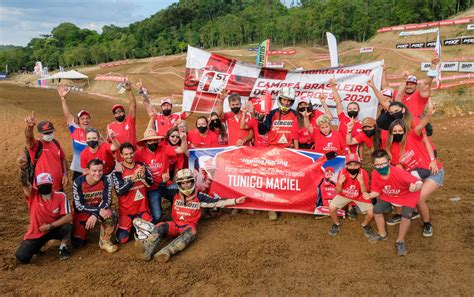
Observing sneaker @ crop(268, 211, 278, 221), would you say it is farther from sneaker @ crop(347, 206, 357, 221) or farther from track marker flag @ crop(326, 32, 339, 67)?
track marker flag @ crop(326, 32, 339, 67)

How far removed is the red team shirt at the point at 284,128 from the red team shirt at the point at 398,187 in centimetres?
236

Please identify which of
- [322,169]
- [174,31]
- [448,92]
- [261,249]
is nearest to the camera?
[261,249]

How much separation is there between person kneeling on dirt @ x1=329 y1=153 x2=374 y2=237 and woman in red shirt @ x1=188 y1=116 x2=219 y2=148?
3097mm

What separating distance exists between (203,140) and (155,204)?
1.83 m

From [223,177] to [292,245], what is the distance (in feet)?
7.35

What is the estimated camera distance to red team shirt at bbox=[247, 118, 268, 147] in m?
8.02

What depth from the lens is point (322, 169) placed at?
291 inches

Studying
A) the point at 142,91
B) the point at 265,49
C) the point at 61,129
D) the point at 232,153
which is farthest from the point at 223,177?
the point at 61,129

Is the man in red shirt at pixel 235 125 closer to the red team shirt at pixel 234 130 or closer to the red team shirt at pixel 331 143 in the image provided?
the red team shirt at pixel 234 130

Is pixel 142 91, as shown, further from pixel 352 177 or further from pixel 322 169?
pixel 352 177

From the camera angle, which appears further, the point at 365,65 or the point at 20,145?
the point at 20,145

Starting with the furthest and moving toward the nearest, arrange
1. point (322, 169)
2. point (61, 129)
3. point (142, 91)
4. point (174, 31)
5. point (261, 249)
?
point (174, 31) < point (61, 129) < point (142, 91) < point (322, 169) < point (261, 249)

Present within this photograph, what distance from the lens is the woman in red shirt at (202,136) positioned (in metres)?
8.10

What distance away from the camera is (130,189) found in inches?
269
